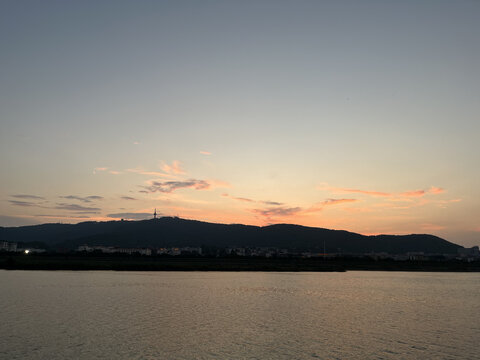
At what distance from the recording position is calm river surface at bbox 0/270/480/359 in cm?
2889

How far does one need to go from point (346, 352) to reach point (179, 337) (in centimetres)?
1285

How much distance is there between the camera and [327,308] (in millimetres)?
53000

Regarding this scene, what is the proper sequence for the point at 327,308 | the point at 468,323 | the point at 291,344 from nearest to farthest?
the point at 291,344, the point at 468,323, the point at 327,308

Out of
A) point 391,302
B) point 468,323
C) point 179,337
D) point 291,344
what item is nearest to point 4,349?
point 179,337

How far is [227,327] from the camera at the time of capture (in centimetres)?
3834

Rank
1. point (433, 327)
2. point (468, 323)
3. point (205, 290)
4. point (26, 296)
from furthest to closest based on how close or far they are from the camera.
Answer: point (205, 290) → point (26, 296) → point (468, 323) → point (433, 327)

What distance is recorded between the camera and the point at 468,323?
4403 cm

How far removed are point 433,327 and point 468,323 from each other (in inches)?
246

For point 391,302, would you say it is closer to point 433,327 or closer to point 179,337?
point 433,327

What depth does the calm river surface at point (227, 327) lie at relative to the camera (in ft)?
94.8

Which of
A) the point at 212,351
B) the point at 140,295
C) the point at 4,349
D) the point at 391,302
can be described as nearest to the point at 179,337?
the point at 212,351

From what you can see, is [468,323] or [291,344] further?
[468,323]

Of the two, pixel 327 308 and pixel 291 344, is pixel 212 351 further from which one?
pixel 327 308

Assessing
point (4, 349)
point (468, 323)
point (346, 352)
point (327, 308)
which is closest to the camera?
point (4, 349)
